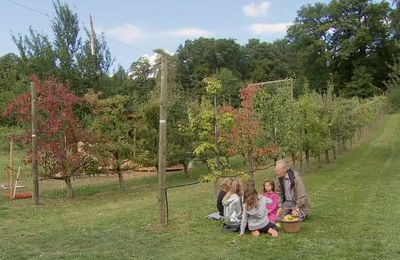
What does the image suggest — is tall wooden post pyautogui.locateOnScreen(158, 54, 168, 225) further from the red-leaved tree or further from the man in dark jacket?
the red-leaved tree

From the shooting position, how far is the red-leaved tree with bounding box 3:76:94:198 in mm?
15211

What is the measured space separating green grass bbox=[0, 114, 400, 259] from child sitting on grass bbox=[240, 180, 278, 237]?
0.89ft

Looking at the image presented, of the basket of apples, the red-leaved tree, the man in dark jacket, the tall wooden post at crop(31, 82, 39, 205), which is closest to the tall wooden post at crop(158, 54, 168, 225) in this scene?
the man in dark jacket

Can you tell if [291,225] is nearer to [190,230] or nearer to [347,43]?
[190,230]

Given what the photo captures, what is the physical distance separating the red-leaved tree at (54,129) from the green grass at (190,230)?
1124 mm

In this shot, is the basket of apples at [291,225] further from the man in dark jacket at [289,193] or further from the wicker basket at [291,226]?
the man in dark jacket at [289,193]

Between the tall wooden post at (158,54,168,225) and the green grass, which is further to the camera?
the tall wooden post at (158,54,168,225)

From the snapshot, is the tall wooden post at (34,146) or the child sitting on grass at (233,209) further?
the tall wooden post at (34,146)

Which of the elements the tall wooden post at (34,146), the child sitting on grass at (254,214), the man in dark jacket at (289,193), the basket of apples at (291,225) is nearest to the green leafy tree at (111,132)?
the tall wooden post at (34,146)

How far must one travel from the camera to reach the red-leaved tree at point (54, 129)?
1521 cm

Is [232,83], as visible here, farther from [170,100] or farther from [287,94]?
[287,94]

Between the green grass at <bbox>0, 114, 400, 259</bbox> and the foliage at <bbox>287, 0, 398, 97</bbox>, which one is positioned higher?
the foliage at <bbox>287, 0, 398, 97</bbox>

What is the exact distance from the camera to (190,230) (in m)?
8.94

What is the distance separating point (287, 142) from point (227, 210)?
7921 millimetres
